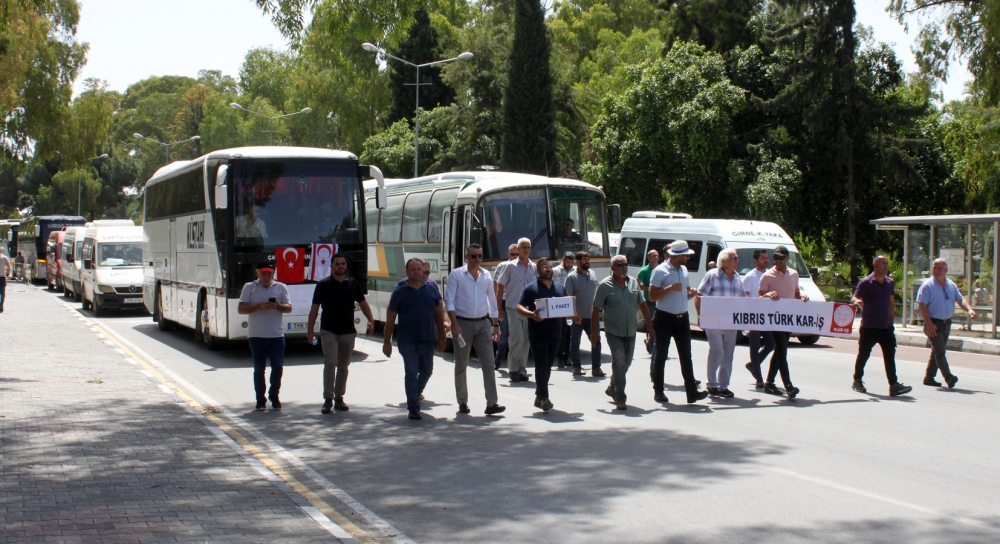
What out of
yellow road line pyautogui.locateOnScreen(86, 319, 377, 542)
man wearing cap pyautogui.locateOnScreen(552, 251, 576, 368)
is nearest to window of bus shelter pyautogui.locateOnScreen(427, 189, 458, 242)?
man wearing cap pyautogui.locateOnScreen(552, 251, 576, 368)

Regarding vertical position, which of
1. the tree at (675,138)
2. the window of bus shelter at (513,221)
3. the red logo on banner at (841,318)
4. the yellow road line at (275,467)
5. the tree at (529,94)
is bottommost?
the yellow road line at (275,467)

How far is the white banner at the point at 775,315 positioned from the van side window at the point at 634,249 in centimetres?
1005

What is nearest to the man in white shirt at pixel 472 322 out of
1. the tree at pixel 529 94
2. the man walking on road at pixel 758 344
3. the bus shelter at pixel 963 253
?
the man walking on road at pixel 758 344

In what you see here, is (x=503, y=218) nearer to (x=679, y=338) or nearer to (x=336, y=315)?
(x=679, y=338)

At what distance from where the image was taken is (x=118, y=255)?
29.2m

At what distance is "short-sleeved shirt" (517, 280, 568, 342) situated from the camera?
35.7 feet

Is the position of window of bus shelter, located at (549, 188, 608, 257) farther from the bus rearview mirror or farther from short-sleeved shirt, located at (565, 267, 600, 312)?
the bus rearview mirror

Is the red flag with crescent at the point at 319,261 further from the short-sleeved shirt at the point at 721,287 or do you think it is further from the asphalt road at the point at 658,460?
the short-sleeved shirt at the point at 721,287

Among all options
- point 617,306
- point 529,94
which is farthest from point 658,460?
point 529,94

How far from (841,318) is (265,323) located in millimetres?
6992

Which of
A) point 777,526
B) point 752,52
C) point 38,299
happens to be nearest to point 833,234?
point 752,52

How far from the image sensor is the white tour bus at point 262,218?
1596 centimetres

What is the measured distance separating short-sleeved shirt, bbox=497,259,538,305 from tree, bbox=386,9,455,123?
48.6 metres

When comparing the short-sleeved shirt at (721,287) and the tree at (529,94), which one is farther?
the tree at (529,94)
